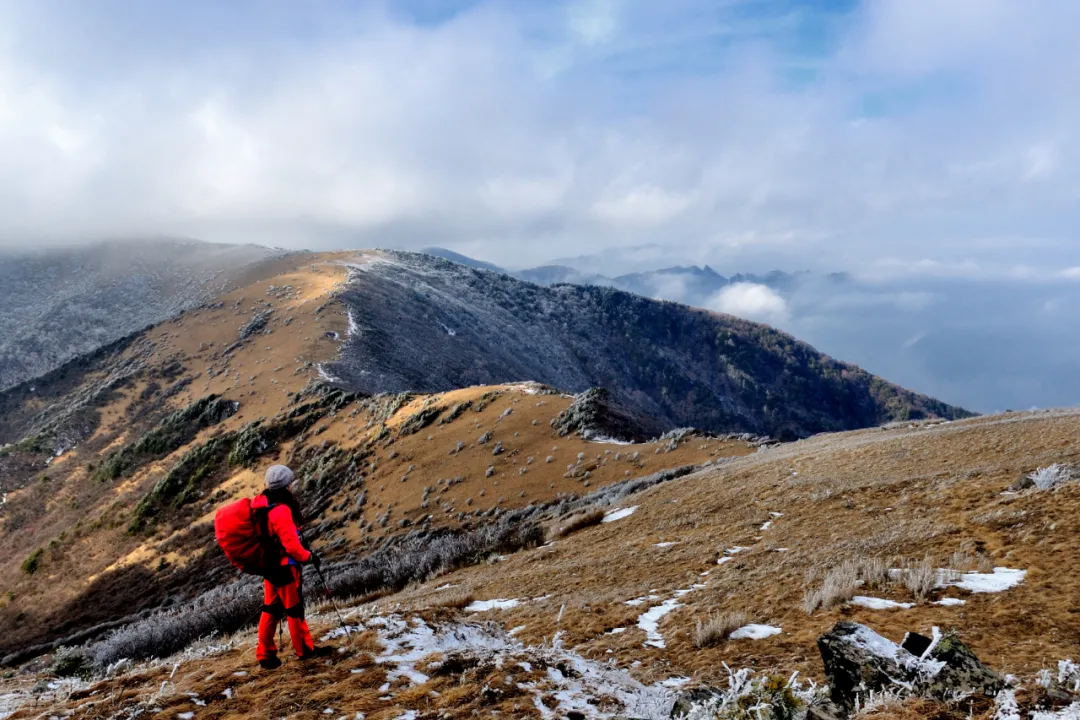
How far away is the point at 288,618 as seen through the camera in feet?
21.4

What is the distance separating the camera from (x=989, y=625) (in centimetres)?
580

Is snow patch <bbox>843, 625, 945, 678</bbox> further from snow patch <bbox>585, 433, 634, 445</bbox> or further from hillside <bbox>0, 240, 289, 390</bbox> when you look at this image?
hillside <bbox>0, 240, 289, 390</bbox>

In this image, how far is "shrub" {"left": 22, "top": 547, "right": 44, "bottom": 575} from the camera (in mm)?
35000

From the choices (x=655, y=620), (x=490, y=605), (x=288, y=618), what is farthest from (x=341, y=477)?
(x=655, y=620)

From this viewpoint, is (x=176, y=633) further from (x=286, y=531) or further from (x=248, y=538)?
(x=286, y=531)

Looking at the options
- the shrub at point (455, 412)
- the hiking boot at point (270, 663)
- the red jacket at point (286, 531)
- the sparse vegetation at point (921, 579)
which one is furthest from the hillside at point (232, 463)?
the red jacket at point (286, 531)

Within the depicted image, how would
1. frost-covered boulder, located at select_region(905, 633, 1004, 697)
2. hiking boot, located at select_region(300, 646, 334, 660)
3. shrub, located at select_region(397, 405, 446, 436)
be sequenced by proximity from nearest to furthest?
frost-covered boulder, located at select_region(905, 633, 1004, 697), hiking boot, located at select_region(300, 646, 334, 660), shrub, located at select_region(397, 405, 446, 436)

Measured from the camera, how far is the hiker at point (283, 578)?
6406mm

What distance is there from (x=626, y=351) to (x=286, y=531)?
13148 centimetres

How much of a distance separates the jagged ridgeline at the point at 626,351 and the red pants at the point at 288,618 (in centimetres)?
6592

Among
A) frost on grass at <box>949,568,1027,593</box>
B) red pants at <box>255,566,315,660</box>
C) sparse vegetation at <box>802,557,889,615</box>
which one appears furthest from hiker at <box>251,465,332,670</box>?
frost on grass at <box>949,568,1027,593</box>

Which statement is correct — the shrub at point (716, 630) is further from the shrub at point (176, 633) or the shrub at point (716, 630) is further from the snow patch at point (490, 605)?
the shrub at point (176, 633)

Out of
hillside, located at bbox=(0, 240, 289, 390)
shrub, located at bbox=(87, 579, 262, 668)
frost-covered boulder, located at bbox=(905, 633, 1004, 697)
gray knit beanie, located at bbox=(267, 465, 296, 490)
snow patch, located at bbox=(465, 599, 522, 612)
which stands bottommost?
shrub, located at bbox=(87, 579, 262, 668)

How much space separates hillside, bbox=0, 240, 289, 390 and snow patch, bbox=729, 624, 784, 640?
115m
